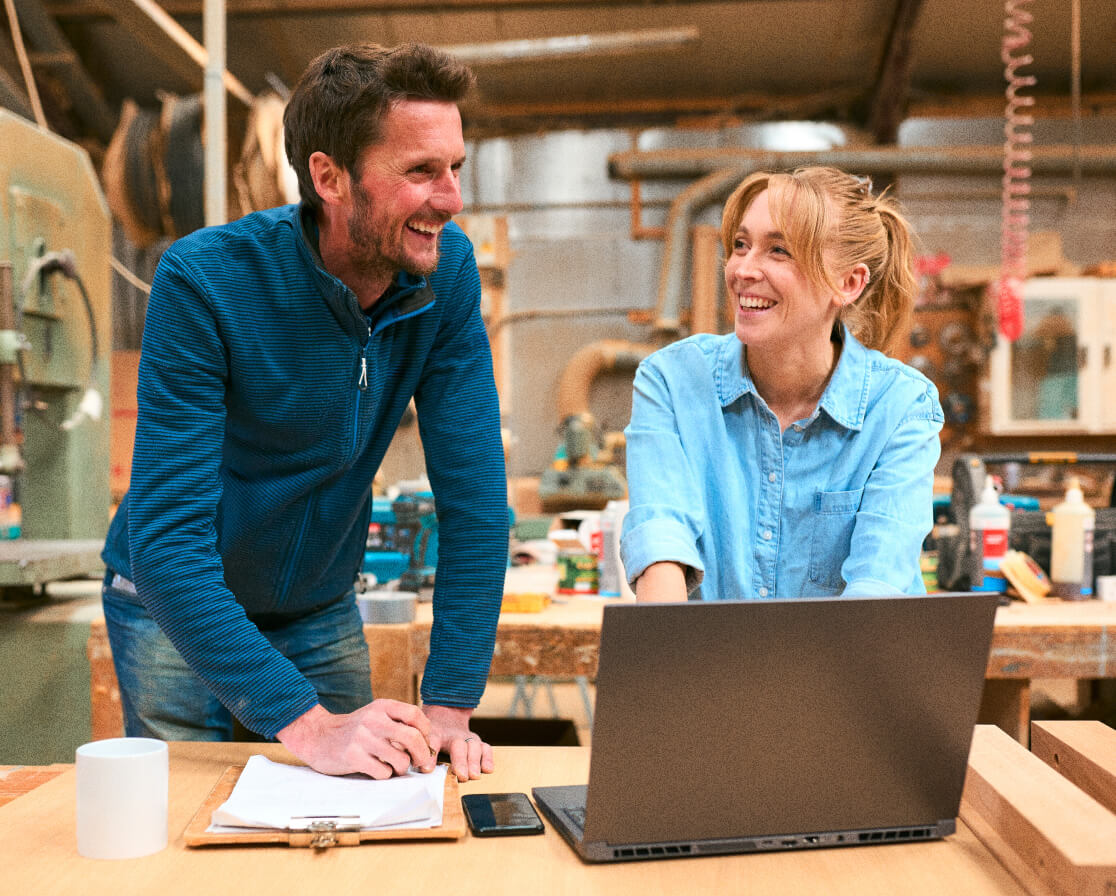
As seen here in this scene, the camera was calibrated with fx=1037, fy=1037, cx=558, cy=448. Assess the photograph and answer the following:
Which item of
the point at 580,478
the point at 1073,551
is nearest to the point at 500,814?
the point at 1073,551

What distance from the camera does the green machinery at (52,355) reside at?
2.22 metres

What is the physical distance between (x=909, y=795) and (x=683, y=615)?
34 cm

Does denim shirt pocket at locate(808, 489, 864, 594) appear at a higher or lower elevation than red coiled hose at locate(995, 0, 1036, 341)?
lower

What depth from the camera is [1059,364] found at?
20.0 feet

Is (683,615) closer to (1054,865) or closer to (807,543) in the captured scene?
(1054,865)

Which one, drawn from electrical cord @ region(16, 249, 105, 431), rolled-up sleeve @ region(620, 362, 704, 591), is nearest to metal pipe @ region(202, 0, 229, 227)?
electrical cord @ region(16, 249, 105, 431)

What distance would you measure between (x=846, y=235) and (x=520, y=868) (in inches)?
38.6

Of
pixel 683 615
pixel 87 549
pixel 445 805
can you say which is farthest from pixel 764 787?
pixel 87 549

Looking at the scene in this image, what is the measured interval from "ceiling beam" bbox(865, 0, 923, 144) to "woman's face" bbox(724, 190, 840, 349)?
Result: 5.07 metres

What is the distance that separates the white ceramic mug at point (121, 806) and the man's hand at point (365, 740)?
0.70ft

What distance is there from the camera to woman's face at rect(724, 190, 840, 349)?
1472 millimetres

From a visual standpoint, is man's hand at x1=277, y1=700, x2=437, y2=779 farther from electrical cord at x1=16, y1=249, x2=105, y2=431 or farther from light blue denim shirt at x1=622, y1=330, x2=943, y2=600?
electrical cord at x1=16, y1=249, x2=105, y2=431

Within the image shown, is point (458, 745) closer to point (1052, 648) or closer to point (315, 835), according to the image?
point (315, 835)

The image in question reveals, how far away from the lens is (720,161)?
Answer: 6859mm
